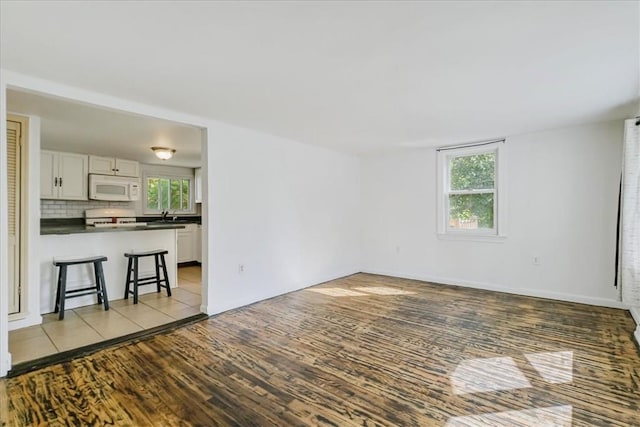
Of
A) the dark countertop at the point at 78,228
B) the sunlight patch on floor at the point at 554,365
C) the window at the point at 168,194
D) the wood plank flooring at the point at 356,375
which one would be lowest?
the wood plank flooring at the point at 356,375

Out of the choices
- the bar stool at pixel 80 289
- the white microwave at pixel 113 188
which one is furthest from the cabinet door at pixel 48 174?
the bar stool at pixel 80 289

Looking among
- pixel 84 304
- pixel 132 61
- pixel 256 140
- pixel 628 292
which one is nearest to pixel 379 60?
pixel 132 61

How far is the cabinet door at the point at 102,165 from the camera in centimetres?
551

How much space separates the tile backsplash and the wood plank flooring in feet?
13.9

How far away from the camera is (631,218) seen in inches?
122

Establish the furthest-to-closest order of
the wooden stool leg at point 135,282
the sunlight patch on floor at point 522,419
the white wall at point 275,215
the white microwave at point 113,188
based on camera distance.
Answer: the white microwave at point 113,188 < the wooden stool leg at point 135,282 < the white wall at point 275,215 < the sunlight patch on floor at point 522,419

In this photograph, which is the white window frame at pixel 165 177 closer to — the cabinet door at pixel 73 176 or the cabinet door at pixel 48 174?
the cabinet door at pixel 73 176

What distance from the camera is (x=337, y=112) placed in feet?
10.8

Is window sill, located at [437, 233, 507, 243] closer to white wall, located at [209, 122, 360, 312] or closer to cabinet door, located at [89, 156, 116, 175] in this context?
white wall, located at [209, 122, 360, 312]

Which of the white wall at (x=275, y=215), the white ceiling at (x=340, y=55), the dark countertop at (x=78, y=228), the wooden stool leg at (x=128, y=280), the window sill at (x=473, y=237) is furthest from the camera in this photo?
the window sill at (x=473, y=237)

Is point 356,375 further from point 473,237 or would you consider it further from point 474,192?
point 474,192

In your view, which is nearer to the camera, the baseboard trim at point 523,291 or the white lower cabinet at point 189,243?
the baseboard trim at point 523,291

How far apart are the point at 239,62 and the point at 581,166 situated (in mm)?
4353

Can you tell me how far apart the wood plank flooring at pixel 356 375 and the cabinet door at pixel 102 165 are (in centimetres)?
414
